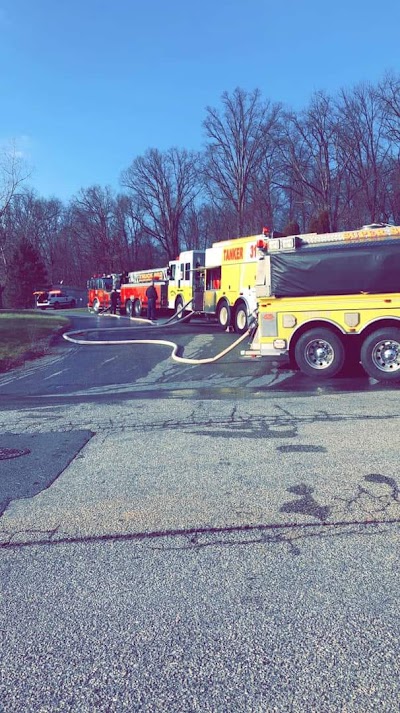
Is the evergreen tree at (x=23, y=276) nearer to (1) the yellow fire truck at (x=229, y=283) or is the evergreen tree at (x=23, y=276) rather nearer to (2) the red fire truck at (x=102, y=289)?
(2) the red fire truck at (x=102, y=289)

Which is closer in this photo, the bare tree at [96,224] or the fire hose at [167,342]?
the fire hose at [167,342]

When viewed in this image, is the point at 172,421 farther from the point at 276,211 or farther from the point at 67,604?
the point at 276,211

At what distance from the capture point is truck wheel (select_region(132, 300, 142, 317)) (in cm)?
3406

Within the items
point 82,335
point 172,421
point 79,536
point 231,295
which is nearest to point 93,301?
point 82,335

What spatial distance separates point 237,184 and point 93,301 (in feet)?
78.3

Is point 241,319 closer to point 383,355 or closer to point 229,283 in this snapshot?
point 229,283

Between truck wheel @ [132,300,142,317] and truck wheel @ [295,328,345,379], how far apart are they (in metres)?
23.6

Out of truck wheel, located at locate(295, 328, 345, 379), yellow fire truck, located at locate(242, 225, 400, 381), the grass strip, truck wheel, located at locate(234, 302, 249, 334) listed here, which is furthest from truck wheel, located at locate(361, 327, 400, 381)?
truck wheel, located at locate(234, 302, 249, 334)

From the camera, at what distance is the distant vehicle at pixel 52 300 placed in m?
56.6

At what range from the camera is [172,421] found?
743cm

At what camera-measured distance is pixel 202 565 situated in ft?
11.1

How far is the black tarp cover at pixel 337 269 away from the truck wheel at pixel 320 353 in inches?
32.3

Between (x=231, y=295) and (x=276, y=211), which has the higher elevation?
(x=276, y=211)

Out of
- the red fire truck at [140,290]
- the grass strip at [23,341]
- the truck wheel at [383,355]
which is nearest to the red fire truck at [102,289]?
the red fire truck at [140,290]
